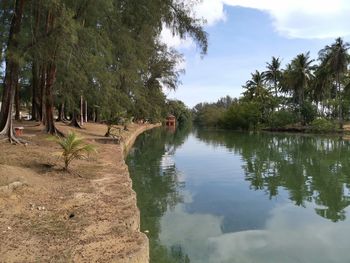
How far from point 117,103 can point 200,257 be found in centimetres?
1867

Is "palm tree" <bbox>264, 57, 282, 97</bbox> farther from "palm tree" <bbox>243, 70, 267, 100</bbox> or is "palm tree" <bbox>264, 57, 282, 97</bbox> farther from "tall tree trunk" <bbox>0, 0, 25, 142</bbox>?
"tall tree trunk" <bbox>0, 0, 25, 142</bbox>

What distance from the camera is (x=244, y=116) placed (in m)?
64.9

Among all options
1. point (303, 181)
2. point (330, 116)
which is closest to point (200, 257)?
point (303, 181)

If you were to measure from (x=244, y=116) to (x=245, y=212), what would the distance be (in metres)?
54.5

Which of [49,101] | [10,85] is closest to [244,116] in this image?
[49,101]

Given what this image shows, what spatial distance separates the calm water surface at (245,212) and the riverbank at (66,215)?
118 centimetres

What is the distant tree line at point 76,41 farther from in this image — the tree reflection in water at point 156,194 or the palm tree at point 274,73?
the palm tree at point 274,73

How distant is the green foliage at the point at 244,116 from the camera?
6344 centimetres

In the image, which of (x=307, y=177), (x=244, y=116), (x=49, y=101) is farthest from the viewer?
(x=244, y=116)

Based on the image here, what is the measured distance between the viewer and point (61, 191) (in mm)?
8703

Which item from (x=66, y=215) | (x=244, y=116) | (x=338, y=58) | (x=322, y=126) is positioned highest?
(x=338, y=58)

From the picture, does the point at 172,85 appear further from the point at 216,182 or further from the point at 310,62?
the point at 216,182

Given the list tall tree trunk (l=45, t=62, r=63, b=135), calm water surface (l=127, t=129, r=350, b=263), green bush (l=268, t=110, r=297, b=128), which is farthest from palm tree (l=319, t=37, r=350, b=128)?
tall tree trunk (l=45, t=62, r=63, b=135)

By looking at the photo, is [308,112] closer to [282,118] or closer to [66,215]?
[282,118]
